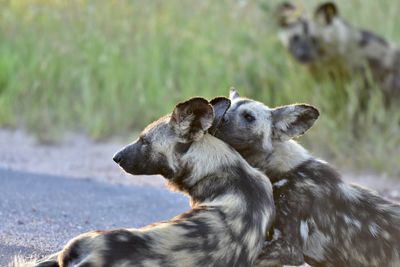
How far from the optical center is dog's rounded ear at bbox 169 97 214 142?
4.50 m

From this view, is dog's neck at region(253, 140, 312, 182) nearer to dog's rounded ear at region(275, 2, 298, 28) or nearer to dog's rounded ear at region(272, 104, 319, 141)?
dog's rounded ear at region(272, 104, 319, 141)

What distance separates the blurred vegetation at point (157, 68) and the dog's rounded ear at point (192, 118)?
3.51 m

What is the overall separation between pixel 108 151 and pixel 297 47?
1.92m

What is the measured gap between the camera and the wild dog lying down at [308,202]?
15.5ft

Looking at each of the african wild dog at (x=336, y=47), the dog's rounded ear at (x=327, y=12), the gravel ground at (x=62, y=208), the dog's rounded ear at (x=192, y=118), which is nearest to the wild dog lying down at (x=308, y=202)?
the dog's rounded ear at (x=192, y=118)

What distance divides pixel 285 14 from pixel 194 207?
5.21 meters

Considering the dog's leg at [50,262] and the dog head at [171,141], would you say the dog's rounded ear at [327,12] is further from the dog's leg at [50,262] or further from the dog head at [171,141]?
the dog's leg at [50,262]

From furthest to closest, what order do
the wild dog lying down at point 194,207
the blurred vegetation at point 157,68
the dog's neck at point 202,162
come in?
the blurred vegetation at point 157,68 < the dog's neck at point 202,162 < the wild dog lying down at point 194,207

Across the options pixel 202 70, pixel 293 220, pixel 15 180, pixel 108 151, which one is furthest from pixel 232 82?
pixel 293 220

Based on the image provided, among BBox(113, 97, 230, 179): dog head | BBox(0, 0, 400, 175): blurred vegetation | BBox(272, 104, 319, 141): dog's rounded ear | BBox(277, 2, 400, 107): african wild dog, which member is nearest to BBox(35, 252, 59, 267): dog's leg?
BBox(113, 97, 230, 179): dog head

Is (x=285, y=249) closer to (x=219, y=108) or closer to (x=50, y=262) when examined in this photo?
(x=219, y=108)

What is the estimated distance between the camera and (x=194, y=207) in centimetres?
440

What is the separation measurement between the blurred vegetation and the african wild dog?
5.4 inches

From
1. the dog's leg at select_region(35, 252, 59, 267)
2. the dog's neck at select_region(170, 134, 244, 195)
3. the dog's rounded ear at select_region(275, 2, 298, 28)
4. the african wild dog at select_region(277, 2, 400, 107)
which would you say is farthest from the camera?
the dog's rounded ear at select_region(275, 2, 298, 28)
